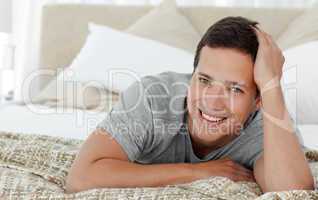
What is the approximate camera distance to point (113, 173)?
47.6 inches

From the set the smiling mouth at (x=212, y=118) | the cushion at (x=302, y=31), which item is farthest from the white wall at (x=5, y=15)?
the smiling mouth at (x=212, y=118)

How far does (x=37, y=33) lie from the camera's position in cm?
354

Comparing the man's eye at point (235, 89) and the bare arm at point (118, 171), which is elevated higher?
the man's eye at point (235, 89)

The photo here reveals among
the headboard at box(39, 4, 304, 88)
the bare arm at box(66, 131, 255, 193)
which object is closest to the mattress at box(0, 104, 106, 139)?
the headboard at box(39, 4, 304, 88)

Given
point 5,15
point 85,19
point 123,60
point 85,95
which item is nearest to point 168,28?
point 123,60

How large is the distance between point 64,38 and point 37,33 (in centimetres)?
49

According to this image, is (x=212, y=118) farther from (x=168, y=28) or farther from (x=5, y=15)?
(x=5, y=15)

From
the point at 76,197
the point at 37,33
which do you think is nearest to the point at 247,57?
the point at 76,197

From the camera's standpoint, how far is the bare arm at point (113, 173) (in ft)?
3.96

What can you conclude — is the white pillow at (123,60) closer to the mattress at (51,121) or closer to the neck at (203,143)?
the mattress at (51,121)

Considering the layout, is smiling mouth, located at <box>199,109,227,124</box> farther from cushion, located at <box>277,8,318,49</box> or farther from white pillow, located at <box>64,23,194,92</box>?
cushion, located at <box>277,8,318,49</box>

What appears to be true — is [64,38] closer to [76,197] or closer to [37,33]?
[37,33]

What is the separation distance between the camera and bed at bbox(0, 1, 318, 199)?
1.14 metres

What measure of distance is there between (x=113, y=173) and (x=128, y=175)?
3 centimetres
